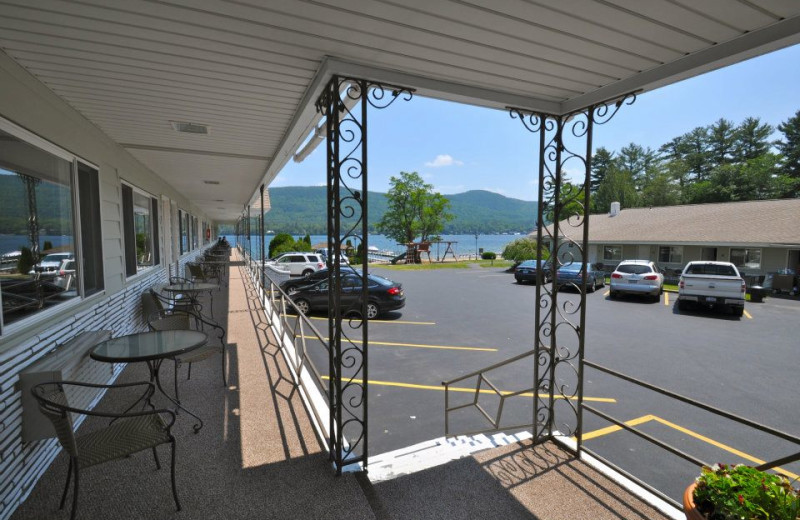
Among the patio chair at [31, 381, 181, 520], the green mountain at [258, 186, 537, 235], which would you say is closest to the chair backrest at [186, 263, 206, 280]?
the patio chair at [31, 381, 181, 520]

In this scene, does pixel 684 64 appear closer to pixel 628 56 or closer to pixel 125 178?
pixel 628 56

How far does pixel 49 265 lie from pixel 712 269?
15.9 m

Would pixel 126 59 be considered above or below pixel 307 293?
above

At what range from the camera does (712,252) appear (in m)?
20.4

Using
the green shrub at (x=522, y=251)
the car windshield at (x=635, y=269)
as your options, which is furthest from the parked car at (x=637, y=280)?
the green shrub at (x=522, y=251)

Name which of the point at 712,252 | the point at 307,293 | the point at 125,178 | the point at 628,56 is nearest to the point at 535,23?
the point at 628,56

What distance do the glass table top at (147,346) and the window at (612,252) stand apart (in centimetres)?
2563

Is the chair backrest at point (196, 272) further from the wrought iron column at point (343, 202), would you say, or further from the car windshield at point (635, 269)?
the car windshield at point (635, 269)

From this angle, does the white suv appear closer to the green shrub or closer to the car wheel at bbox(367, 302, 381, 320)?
the car wheel at bbox(367, 302, 381, 320)

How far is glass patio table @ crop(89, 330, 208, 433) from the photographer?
2961mm

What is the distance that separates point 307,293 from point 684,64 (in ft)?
30.6

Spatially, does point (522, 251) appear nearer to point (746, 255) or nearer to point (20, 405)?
point (746, 255)

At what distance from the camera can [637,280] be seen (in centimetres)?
1415

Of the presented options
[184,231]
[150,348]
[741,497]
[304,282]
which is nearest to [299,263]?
[184,231]
